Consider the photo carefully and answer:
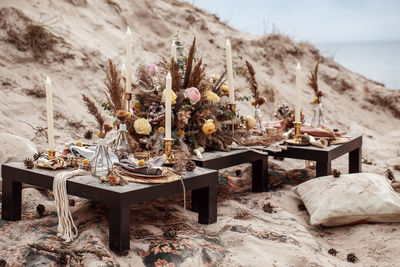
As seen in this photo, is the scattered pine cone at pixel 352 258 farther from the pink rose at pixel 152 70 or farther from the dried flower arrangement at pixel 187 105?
the pink rose at pixel 152 70

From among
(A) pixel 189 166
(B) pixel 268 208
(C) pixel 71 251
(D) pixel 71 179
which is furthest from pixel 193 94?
(C) pixel 71 251

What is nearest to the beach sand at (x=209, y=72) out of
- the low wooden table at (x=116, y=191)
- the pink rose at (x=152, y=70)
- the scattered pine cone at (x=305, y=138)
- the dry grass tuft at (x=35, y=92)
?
the dry grass tuft at (x=35, y=92)

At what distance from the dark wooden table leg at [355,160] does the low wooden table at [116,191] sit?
7.82 feet

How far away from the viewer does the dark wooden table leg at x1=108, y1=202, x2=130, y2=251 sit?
10.2 feet

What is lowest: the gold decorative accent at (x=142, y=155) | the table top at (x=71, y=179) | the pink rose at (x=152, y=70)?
the table top at (x=71, y=179)

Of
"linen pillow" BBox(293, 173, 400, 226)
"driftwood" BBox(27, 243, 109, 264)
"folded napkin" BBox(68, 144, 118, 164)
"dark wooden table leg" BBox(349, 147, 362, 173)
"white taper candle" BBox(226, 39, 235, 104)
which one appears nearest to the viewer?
"driftwood" BBox(27, 243, 109, 264)

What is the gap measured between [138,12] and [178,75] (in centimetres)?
538

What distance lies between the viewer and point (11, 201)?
3768 mm

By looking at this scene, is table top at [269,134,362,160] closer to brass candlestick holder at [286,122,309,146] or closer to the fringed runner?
brass candlestick holder at [286,122,309,146]

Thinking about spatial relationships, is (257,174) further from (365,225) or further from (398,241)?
(398,241)

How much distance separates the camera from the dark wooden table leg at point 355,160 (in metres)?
5.83

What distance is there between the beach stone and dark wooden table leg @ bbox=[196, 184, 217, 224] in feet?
5.48

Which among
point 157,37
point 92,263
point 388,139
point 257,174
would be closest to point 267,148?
point 257,174

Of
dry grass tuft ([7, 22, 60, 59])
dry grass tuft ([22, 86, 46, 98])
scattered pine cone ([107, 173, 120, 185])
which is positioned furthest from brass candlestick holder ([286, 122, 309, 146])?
dry grass tuft ([7, 22, 60, 59])
